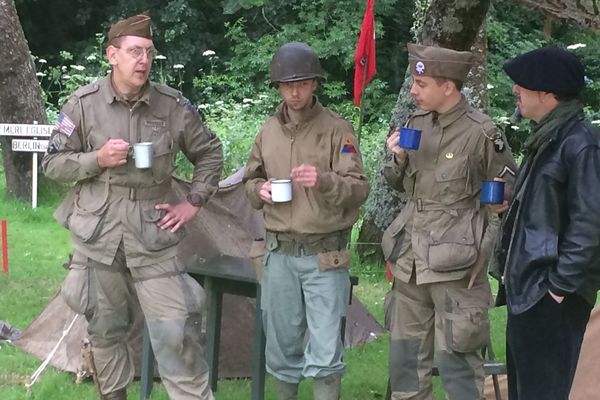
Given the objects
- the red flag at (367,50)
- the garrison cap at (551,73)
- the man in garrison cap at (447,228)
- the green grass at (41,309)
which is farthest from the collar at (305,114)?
the red flag at (367,50)

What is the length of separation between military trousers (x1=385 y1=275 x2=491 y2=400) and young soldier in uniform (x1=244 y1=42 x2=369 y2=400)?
0.27m

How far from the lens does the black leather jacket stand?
10.8 feet

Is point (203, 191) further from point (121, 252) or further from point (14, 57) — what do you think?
point (14, 57)

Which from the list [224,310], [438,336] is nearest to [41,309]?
[224,310]

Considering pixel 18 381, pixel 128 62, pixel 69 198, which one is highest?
pixel 128 62

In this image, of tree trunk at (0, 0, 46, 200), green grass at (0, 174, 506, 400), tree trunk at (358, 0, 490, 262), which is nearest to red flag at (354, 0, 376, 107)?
tree trunk at (358, 0, 490, 262)

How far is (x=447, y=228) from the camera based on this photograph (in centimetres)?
404

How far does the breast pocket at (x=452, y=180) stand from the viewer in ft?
13.2

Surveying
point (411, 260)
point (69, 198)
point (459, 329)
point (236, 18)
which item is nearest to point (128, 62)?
point (69, 198)

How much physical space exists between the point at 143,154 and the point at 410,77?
3.67 meters

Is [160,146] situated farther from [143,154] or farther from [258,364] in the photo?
[258,364]

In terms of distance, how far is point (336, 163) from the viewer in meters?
4.19

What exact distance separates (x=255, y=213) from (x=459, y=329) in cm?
227

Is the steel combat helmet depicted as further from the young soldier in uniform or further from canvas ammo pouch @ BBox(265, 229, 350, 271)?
canvas ammo pouch @ BBox(265, 229, 350, 271)
